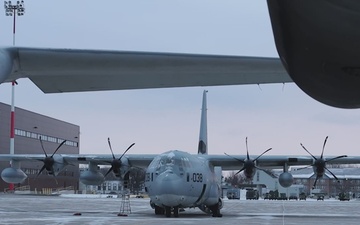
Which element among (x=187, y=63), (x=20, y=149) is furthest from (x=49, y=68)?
(x=20, y=149)

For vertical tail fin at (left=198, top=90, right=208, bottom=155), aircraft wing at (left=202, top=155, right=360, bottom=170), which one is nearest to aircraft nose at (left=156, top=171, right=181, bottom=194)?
aircraft wing at (left=202, top=155, right=360, bottom=170)

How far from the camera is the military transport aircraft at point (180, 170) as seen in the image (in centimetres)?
2497

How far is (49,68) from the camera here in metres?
3.40

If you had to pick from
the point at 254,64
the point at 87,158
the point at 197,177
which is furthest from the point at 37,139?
the point at 254,64

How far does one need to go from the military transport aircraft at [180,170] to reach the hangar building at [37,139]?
40444mm

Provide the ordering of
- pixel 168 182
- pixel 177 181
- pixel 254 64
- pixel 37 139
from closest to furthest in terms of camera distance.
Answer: pixel 254 64 < pixel 168 182 < pixel 177 181 < pixel 37 139

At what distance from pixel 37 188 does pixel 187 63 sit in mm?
82374

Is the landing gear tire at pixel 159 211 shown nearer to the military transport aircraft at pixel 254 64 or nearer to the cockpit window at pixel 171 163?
the cockpit window at pixel 171 163

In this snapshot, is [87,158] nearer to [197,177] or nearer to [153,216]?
[153,216]

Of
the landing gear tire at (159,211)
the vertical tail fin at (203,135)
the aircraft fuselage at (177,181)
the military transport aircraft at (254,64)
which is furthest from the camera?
the vertical tail fin at (203,135)

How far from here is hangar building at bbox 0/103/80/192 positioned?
237 feet

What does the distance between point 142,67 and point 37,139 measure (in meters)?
78.5

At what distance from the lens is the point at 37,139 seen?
7881cm

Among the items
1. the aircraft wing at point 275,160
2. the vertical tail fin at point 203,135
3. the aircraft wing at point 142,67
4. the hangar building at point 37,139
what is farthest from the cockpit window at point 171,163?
the hangar building at point 37,139
